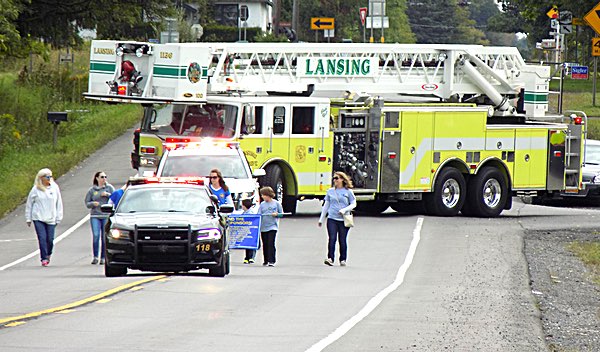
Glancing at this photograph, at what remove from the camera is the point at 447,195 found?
30328 millimetres

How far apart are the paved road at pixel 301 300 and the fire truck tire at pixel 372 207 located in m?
4.76

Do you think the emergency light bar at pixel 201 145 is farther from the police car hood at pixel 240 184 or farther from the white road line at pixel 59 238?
the white road line at pixel 59 238

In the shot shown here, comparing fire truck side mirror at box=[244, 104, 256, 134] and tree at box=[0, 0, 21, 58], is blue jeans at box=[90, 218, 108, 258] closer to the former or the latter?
fire truck side mirror at box=[244, 104, 256, 134]

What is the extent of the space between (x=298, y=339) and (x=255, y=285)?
4.77 meters

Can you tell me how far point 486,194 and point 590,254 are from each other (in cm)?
676

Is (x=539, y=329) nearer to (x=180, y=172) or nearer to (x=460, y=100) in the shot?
(x=180, y=172)

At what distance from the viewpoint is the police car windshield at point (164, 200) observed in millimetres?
18812

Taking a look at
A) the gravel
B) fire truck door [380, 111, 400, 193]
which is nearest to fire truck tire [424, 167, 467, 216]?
fire truck door [380, 111, 400, 193]

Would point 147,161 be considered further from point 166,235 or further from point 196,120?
point 166,235

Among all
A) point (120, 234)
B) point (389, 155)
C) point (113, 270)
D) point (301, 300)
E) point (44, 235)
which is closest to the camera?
point (301, 300)

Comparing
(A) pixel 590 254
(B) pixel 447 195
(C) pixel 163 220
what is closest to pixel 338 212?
(C) pixel 163 220

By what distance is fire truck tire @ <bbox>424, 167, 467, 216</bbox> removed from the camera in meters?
30.1

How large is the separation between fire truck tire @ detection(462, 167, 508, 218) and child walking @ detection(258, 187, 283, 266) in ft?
33.9

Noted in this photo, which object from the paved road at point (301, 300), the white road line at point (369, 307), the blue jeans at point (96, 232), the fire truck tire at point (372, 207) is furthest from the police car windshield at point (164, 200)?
the fire truck tire at point (372, 207)
